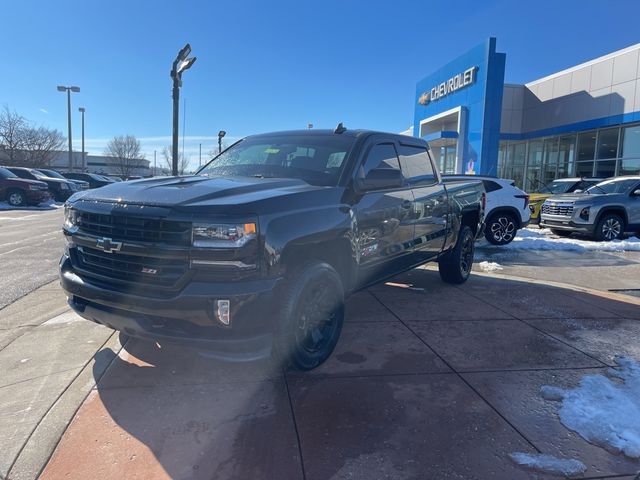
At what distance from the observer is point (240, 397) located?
3.43 metres

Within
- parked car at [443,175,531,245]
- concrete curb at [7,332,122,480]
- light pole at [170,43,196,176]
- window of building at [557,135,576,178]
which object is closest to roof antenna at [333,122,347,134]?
concrete curb at [7,332,122,480]

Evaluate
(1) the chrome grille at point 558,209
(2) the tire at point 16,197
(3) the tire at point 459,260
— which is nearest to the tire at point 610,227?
(1) the chrome grille at point 558,209

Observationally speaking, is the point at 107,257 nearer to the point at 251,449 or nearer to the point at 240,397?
the point at 240,397

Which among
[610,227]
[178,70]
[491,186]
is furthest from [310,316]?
[610,227]

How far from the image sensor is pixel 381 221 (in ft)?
14.5

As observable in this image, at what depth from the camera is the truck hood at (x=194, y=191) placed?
3.19m

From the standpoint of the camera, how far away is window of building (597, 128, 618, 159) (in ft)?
68.8

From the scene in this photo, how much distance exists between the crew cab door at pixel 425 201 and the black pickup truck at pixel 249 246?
374 mm

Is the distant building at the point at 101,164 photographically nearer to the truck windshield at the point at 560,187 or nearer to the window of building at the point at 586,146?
the window of building at the point at 586,146

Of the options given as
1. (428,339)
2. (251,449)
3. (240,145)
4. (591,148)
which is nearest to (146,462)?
(251,449)

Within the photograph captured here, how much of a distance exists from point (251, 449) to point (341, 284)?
1.51 meters

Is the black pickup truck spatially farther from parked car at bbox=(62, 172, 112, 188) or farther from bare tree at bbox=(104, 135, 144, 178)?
bare tree at bbox=(104, 135, 144, 178)

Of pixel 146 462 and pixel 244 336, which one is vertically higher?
pixel 244 336

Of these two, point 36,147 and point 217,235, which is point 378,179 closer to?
point 217,235
